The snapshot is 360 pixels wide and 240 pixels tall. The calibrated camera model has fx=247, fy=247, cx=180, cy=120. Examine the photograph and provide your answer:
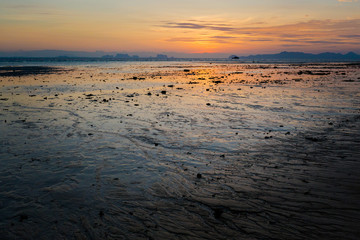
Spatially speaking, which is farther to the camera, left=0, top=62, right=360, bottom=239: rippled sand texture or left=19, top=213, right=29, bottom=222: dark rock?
left=19, top=213, right=29, bottom=222: dark rock

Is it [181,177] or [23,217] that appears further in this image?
[181,177]

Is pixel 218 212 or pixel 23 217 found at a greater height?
pixel 218 212

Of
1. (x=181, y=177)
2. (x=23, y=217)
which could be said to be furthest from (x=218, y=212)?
(x=23, y=217)

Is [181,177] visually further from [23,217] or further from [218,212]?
[23,217]

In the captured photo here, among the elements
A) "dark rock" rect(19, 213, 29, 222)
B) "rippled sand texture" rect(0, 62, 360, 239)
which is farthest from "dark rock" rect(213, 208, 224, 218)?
"dark rock" rect(19, 213, 29, 222)

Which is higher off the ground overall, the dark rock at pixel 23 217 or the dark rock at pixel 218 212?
the dark rock at pixel 218 212

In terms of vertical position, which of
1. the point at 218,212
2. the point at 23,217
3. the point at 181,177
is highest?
the point at 181,177

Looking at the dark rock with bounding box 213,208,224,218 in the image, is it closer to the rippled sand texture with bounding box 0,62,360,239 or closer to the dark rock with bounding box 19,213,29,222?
the rippled sand texture with bounding box 0,62,360,239

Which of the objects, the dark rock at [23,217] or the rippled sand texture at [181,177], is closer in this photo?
the rippled sand texture at [181,177]

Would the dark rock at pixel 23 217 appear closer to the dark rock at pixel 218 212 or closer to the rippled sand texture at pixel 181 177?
the rippled sand texture at pixel 181 177

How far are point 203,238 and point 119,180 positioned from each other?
180 inches

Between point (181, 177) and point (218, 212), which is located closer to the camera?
point (218, 212)

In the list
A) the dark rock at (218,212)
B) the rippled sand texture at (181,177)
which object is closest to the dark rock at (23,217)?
the rippled sand texture at (181,177)

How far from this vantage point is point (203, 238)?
21.4 feet
